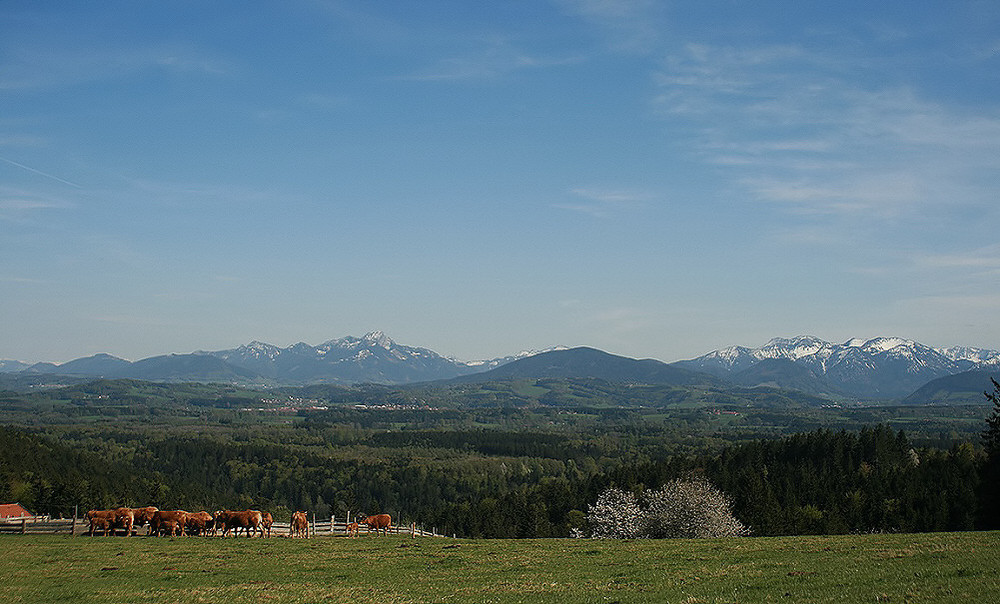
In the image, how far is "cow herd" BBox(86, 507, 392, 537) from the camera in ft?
147

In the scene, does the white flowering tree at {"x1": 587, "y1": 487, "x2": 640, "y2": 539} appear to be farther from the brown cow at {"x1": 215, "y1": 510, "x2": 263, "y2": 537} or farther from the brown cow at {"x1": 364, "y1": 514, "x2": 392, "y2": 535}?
the brown cow at {"x1": 215, "y1": 510, "x2": 263, "y2": 537}

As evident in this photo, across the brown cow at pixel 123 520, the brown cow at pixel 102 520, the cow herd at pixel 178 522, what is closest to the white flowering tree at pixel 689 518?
the cow herd at pixel 178 522

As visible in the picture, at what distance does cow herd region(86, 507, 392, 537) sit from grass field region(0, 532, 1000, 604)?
4755 mm

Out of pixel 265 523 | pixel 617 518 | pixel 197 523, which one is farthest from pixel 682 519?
pixel 197 523

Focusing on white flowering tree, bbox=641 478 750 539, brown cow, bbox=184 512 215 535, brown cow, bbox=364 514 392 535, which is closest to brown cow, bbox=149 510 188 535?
brown cow, bbox=184 512 215 535

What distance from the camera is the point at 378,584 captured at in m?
26.0

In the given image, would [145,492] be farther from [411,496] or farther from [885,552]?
[885,552]

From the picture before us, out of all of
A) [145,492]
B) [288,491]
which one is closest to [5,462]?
[145,492]

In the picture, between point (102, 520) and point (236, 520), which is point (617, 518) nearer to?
point (236, 520)

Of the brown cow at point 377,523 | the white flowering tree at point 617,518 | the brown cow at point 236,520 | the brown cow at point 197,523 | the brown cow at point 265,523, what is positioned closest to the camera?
the brown cow at point 197,523

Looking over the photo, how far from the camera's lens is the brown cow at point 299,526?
156 feet

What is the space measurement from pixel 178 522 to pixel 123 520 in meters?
3.36

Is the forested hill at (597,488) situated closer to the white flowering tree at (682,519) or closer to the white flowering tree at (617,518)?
the white flowering tree at (682,519)

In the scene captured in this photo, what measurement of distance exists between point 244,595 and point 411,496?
155805 mm
